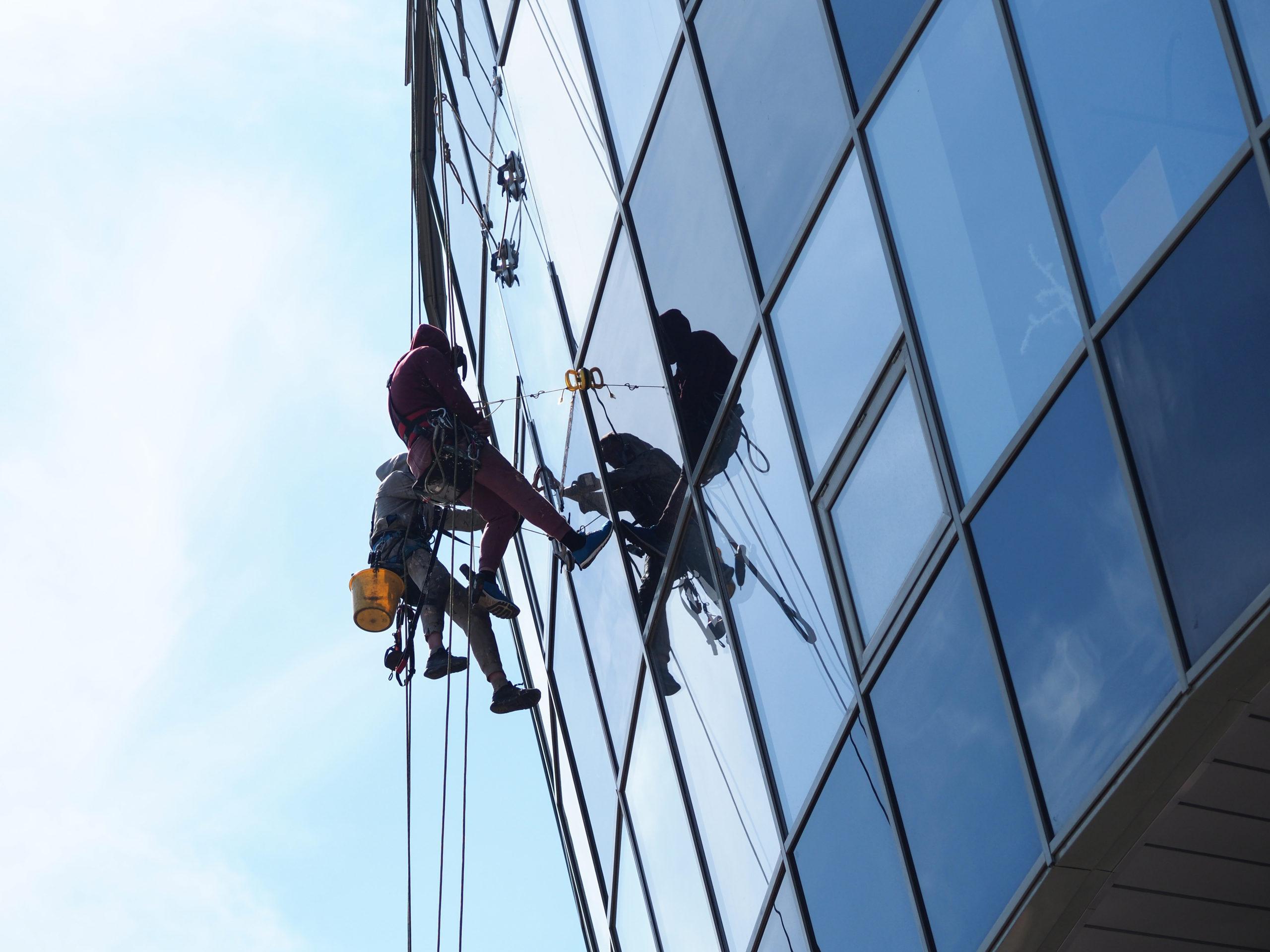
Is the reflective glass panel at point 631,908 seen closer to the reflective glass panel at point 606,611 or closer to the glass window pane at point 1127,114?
the reflective glass panel at point 606,611

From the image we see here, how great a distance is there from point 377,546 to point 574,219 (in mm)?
2820

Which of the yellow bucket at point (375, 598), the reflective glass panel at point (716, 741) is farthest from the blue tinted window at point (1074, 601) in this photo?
the yellow bucket at point (375, 598)

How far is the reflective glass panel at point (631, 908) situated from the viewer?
1252cm

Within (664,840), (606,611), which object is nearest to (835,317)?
(606,611)

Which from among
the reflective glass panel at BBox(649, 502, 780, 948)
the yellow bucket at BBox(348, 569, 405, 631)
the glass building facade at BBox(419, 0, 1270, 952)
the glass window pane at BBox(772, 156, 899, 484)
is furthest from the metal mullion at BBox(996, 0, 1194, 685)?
the yellow bucket at BBox(348, 569, 405, 631)

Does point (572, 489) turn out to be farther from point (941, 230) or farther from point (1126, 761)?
point (1126, 761)

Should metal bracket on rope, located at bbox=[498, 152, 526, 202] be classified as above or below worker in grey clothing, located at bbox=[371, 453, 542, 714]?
above

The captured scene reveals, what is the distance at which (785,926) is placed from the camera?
9.35 metres

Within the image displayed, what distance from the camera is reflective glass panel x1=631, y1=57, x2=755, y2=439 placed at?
9.55 metres

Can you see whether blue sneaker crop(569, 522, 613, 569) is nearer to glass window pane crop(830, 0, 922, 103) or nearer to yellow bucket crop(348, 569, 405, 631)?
yellow bucket crop(348, 569, 405, 631)

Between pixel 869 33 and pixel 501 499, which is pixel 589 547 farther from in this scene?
pixel 869 33

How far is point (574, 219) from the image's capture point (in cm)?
1205

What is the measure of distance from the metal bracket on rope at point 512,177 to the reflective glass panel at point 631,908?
5.16 m

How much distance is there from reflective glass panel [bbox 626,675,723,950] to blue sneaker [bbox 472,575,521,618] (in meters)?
1.08
